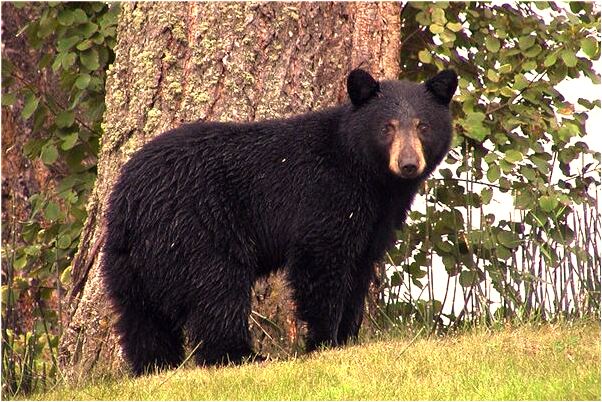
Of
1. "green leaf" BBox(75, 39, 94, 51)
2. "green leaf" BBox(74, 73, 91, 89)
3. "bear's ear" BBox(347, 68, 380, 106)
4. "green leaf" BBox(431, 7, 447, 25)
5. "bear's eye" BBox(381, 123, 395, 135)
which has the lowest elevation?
"bear's eye" BBox(381, 123, 395, 135)

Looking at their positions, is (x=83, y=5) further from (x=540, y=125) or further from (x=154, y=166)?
(x=540, y=125)

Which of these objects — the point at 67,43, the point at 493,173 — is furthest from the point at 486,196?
the point at 67,43

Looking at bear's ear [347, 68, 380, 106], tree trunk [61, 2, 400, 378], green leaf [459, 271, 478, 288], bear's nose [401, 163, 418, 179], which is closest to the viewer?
bear's nose [401, 163, 418, 179]

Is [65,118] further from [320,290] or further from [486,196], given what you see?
[486,196]

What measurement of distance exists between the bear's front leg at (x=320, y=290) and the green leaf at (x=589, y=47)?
2430 mm

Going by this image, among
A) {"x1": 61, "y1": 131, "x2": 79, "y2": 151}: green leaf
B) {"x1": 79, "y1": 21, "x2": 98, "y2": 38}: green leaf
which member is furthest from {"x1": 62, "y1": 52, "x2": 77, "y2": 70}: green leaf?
{"x1": 61, "y1": 131, "x2": 79, "y2": 151}: green leaf

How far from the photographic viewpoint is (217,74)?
23.4ft

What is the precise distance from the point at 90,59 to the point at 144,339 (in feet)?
7.77

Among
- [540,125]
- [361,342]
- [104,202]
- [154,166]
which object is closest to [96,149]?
[104,202]

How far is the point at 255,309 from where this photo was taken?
713 cm

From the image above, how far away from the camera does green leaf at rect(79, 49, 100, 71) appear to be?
25.9 ft

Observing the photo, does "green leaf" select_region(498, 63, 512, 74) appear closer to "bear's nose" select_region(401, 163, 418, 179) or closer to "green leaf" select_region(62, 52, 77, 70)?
"bear's nose" select_region(401, 163, 418, 179)

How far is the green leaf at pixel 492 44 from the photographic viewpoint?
7.92m

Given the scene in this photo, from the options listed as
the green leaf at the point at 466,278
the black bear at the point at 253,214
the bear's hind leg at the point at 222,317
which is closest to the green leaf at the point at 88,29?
the black bear at the point at 253,214
